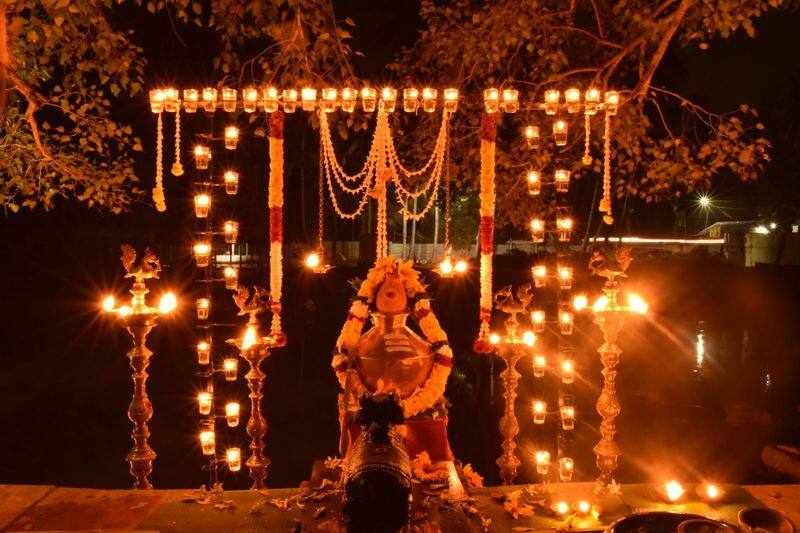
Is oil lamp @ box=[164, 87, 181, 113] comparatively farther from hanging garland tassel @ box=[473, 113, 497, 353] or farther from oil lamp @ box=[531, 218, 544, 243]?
oil lamp @ box=[531, 218, 544, 243]

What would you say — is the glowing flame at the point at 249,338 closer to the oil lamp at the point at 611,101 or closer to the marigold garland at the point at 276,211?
the marigold garland at the point at 276,211

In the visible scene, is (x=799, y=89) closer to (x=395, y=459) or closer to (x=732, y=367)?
(x=732, y=367)

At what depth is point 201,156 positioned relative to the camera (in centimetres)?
555

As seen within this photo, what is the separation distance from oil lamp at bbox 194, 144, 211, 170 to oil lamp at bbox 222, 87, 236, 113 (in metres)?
0.41

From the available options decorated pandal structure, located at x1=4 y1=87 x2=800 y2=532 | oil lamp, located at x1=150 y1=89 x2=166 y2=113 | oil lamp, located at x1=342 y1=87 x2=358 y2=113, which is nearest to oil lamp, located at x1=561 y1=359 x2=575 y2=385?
decorated pandal structure, located at x1=4 y1=87 x2=800 y2=532

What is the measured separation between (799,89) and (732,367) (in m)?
13.4

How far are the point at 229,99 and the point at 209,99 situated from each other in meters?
0.17

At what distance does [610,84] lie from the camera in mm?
9344

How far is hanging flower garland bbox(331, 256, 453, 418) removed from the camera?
18.0ft

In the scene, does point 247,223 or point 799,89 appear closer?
point 247,223

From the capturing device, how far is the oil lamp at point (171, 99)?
18.1ft

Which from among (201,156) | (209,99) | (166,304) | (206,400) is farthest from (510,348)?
(209,99)

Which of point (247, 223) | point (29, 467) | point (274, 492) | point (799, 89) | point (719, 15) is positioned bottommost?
point (29, 467)

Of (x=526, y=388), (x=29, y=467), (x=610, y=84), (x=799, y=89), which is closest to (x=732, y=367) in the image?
(x=526, y=388)
